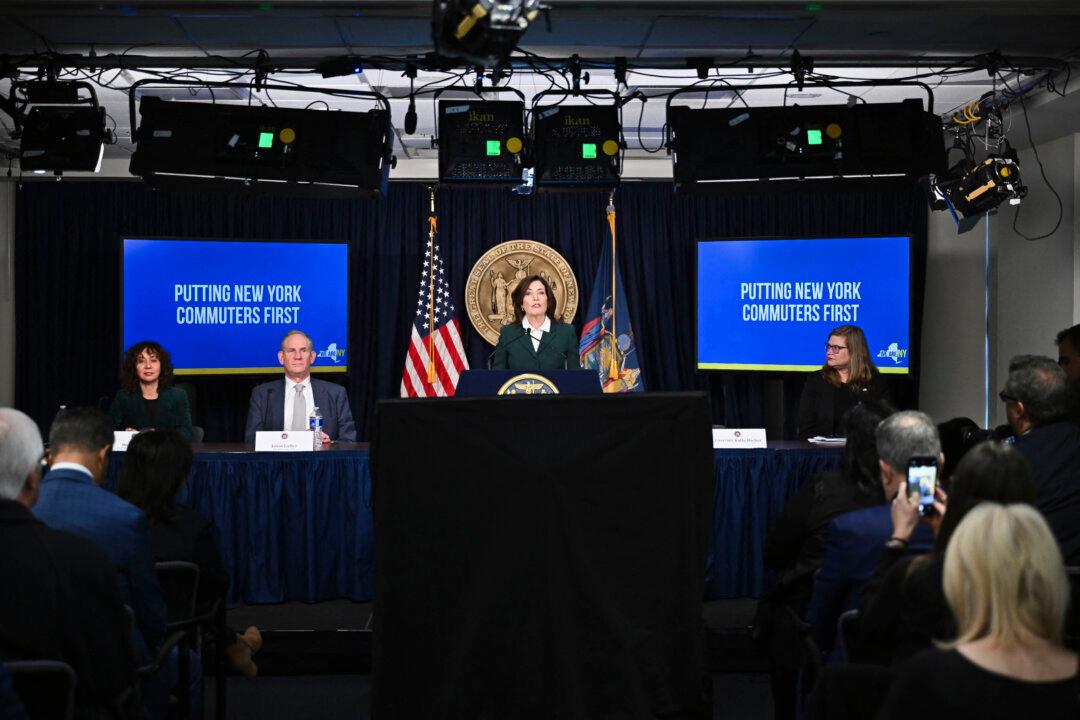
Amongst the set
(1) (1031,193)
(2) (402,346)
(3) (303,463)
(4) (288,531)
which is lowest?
(4) (288,531)

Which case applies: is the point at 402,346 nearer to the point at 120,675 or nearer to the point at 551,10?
the point at 551,10

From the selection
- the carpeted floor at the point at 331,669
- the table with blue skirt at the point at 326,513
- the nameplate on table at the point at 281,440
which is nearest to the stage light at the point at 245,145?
the nameplate on table at the point at 281,440

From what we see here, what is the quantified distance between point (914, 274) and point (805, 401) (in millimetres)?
2406

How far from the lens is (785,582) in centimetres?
309

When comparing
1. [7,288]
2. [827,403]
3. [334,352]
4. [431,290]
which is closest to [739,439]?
[827,403]

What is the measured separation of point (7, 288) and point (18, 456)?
22.0ft

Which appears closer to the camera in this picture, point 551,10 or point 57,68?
point 551,10

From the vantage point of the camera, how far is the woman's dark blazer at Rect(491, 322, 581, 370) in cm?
573

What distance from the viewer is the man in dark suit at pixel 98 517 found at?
8.41 ft

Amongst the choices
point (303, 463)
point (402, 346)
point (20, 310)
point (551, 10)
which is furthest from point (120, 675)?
point (20, 310)

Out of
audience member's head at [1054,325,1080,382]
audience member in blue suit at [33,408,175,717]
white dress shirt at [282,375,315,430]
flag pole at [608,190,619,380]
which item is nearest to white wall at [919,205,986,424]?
flag pole at [608,190,619,380]

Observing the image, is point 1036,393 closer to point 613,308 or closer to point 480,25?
point 480,25

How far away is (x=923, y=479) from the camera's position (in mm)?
2414

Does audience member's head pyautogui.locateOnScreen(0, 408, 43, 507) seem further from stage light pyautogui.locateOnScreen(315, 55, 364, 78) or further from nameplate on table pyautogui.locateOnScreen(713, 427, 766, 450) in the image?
stage light pyautogui.locateOnScreen(315, 55, 364, 78)
